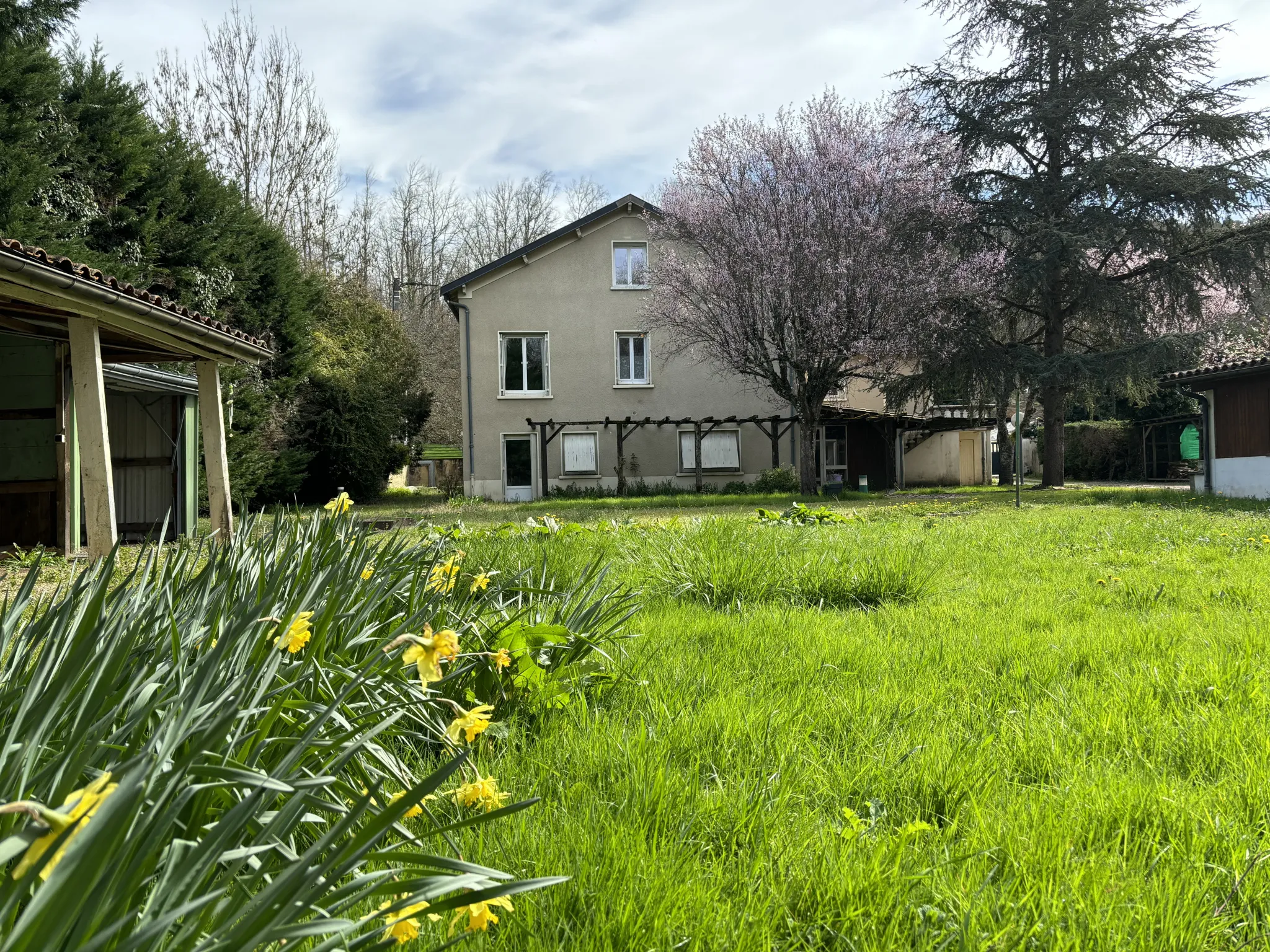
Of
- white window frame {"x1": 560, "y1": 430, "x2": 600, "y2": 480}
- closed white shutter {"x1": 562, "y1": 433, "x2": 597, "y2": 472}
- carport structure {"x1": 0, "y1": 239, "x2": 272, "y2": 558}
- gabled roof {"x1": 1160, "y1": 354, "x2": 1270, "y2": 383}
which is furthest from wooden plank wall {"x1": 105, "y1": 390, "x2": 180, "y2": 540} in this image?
gabled roof {"x1": 1160, "y1": 354, "x2": 1270, "y2": 383}

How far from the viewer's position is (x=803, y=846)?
1976mm

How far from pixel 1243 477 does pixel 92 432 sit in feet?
60.7

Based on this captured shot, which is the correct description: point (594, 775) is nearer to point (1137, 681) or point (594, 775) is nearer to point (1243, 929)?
point (1243, 929)

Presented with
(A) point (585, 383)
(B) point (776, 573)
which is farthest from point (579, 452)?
(B) point (776, 573)

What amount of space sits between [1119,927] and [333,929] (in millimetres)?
1470

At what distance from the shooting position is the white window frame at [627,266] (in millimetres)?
25016

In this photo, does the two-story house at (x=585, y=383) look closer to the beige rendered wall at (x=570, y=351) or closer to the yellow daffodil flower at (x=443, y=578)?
the beige rendered wall at (x=570, y=351)

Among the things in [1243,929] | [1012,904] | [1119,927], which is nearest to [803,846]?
[1012,904]

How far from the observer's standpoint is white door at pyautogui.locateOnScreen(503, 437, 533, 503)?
81.8ft

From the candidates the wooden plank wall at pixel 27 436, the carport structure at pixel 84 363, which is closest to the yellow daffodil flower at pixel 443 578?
the carport structure at pixel 84 363

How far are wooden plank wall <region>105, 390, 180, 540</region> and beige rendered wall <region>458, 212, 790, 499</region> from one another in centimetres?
1217

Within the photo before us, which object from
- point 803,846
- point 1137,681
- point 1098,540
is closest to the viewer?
point 803,846

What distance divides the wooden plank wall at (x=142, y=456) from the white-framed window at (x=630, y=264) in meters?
14.8

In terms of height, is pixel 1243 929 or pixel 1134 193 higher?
pixel 1134 193
